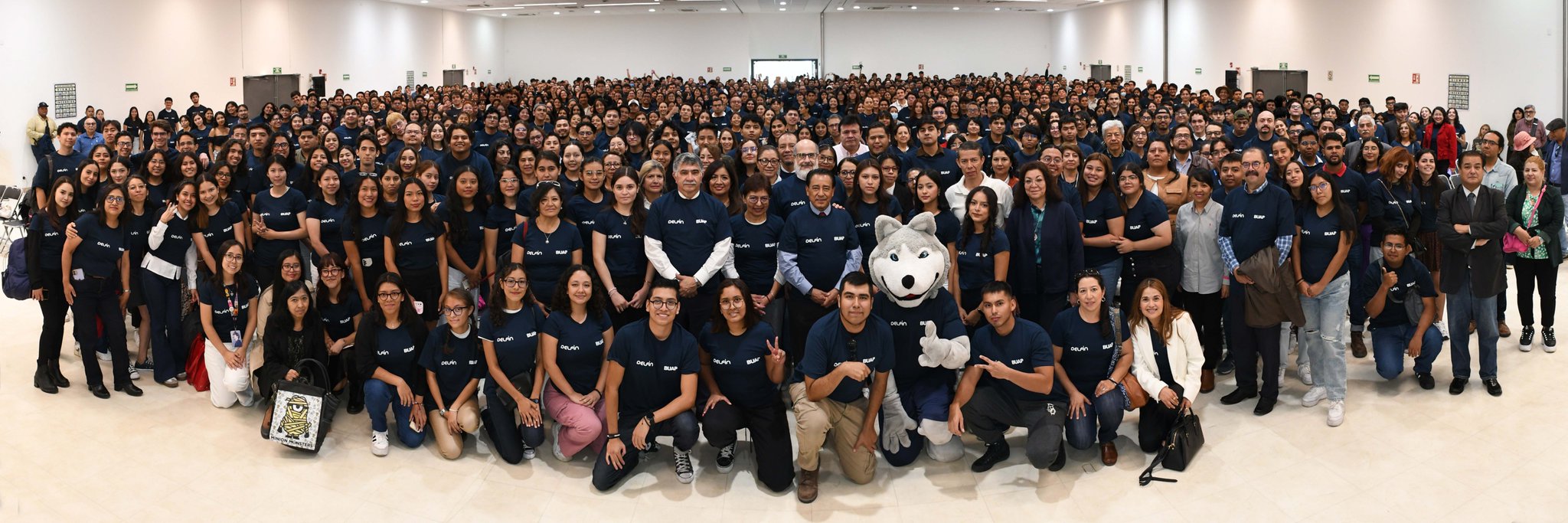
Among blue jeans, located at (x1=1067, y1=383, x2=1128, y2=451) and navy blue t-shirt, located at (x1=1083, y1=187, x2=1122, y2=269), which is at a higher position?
navy blue t-shirt, located at (x1=1083, y1=187, x2=1122, y2=269)

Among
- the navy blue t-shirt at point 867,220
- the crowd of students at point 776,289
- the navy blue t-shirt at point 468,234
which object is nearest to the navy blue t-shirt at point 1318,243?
the crowd of students at point 776,289

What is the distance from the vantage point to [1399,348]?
21.3 feet

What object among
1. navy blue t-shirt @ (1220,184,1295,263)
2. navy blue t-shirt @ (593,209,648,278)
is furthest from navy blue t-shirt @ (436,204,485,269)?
navy blue t-shirt @ (1220,184,1295,263)

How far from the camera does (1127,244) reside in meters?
6.42

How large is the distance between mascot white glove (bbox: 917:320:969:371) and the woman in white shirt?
0.95m

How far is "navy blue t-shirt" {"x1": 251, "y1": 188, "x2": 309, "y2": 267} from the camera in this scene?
7109 millimetres

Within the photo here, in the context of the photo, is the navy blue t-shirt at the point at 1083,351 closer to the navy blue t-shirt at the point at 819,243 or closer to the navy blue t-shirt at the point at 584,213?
the navy blue t-shirt at the point at 819,243

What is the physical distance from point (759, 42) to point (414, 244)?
32894 millimetres

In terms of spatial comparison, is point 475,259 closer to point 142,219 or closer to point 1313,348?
point 142,219

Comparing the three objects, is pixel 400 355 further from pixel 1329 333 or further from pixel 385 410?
pixel 1329 333

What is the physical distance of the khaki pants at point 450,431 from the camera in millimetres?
5766

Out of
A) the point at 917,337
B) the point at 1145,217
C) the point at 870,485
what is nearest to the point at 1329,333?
the point at 1145,217

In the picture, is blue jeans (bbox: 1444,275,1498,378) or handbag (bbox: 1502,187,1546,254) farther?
handbag (bbox: 1502,187,1546,254)

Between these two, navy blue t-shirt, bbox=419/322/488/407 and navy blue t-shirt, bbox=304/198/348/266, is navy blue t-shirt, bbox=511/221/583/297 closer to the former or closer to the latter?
navy blue t-shirt, bbox=419/322/488/407
